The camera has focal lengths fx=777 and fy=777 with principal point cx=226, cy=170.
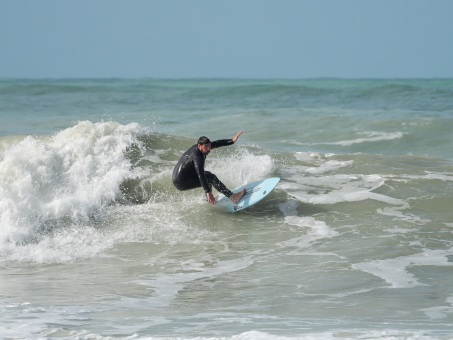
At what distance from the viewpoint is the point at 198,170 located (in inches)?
455

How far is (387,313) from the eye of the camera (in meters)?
7.52

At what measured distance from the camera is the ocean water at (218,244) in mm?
7273

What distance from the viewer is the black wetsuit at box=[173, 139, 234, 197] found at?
11594 mm

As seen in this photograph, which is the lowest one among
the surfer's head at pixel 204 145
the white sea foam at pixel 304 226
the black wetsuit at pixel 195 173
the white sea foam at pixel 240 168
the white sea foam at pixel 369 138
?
the white sea foam at pixel 304 226

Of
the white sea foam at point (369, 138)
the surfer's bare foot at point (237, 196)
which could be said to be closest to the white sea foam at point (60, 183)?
the surfer's bare foot at point (237, 196)

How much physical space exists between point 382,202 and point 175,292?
5342 mm

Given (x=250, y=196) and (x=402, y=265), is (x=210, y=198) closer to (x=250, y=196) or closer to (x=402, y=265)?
(x=250, y=196)

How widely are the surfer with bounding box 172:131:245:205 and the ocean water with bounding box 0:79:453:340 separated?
24.1 inches

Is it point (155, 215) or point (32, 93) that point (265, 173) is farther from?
point (32, 93)

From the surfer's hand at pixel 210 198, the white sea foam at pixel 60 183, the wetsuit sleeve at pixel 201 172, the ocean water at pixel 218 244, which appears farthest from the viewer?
the surfer's hand at pixel 210 198

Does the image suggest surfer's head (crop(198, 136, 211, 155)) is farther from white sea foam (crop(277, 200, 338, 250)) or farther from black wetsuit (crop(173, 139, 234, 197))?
white sea foam (crop(277, 200, 338, 250))

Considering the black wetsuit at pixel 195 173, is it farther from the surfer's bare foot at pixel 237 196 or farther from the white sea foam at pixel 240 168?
the white sea foam at pixel 240 168

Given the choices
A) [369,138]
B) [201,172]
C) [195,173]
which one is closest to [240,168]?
[195,173]

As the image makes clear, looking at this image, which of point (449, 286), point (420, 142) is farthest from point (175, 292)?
point (420, 142)
